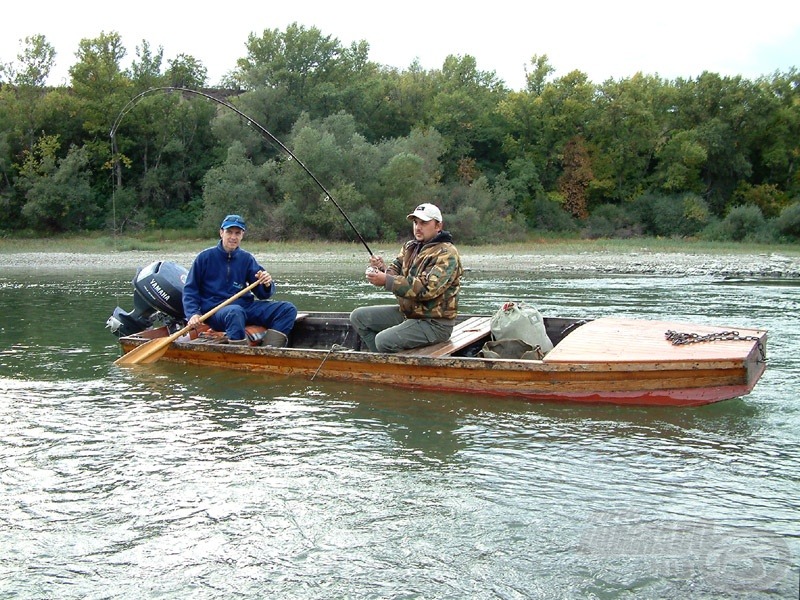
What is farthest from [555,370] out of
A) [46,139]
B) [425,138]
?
[46,139]

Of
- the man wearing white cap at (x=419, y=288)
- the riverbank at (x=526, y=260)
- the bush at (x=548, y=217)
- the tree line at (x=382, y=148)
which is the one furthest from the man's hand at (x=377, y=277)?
the bush at (x=548, y=217)

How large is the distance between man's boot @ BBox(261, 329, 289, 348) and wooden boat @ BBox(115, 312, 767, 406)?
0.45 meters

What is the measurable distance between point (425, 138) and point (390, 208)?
562 cm

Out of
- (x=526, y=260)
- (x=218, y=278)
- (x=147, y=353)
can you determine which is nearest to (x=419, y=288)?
(x=218, y=278)

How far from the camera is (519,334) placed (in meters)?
8.03

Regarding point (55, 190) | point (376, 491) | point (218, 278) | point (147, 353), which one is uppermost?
point (55, 190)

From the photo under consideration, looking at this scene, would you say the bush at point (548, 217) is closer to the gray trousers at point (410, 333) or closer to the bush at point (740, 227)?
the bush at point (740, 227)

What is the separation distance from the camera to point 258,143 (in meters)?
41.6

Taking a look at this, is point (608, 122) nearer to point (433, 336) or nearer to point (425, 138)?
point (425, 138)

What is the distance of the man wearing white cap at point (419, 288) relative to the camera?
751 centimetres

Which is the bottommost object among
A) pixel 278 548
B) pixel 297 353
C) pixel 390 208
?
pixel 278 548

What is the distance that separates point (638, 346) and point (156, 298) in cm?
530

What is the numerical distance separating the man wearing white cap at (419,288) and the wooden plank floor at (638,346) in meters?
1.12

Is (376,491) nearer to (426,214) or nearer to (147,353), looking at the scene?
(426,214)
